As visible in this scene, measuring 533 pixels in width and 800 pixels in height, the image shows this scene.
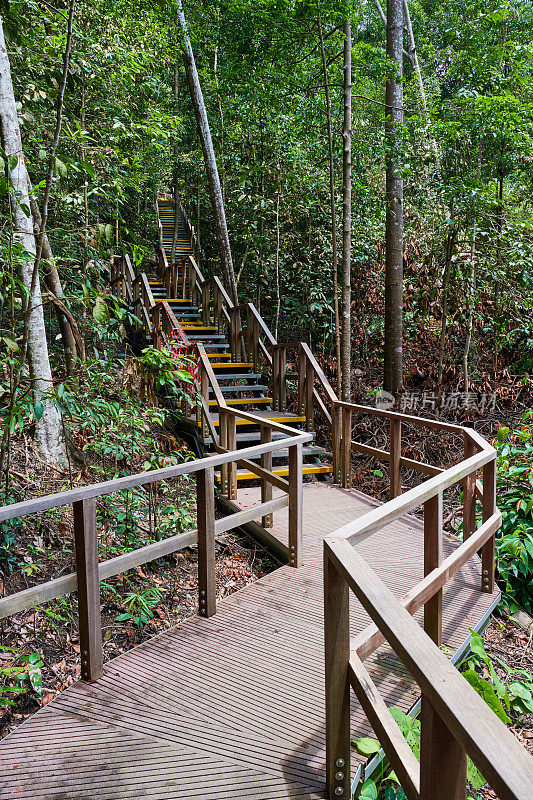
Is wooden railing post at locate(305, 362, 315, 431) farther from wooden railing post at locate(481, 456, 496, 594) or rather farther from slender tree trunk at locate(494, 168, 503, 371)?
wooden railing post at locate(481, 456, 496, 594)

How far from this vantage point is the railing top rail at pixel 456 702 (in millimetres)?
988

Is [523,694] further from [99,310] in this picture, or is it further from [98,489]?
[99,310]

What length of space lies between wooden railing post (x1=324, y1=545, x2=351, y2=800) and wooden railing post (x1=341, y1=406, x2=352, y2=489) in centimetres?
414

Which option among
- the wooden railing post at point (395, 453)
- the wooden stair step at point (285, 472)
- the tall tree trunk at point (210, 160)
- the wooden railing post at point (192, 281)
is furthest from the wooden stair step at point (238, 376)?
the wooden railing post at point (192, 281)

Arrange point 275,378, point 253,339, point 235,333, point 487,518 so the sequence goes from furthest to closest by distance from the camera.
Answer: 1. point 235,333
2. point 253,339
3. point 275,378
4. point 487,518

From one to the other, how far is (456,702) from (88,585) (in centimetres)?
223

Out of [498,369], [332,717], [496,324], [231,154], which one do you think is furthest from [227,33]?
[332,717]

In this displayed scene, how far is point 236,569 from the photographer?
4977 mm

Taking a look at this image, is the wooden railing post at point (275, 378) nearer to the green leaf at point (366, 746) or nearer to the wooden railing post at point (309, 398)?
the wooden railing post at point (309, 398)

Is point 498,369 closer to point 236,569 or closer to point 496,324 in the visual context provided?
point 496,324

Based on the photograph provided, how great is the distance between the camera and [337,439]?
646cm

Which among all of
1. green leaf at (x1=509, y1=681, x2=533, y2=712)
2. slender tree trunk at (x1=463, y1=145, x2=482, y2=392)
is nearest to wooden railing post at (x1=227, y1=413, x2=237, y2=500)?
green leaf at (x1=509, y1=681, x2=533, y2=712)

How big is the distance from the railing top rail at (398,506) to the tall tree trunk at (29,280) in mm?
2179

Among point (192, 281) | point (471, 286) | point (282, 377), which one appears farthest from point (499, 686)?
point (192, 281)
